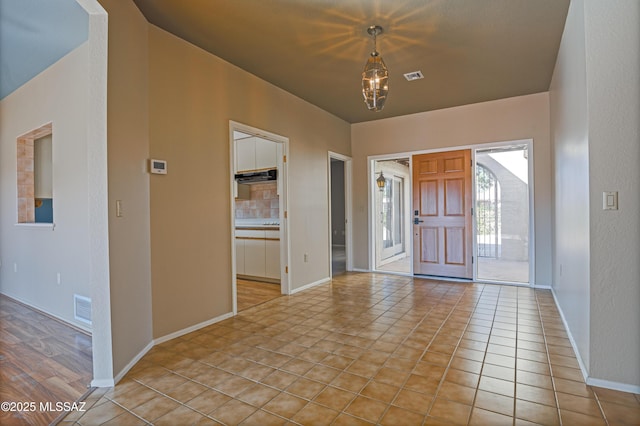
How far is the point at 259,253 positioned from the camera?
17.6 feet

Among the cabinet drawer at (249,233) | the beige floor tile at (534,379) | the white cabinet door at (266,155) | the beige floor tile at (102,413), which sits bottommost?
the beige floor tile at (534,379)

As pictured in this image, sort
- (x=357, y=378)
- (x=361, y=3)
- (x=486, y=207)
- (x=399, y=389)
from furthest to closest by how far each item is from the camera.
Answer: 1. (x=486, y=207)
2. (x=361, y=3)
3. (x=357, y=378)
4. (x=399, y=389)

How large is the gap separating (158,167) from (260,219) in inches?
130

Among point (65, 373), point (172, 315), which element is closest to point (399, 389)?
point (172, 315)

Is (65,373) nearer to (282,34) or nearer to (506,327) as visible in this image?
(282,34)

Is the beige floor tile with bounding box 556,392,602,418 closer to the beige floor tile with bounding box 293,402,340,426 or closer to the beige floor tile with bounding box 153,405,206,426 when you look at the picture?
the beige floor tile with bounding box 293,402,340,426

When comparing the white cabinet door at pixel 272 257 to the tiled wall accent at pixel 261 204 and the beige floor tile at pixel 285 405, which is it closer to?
the tiled wall accent at pixel 261 204

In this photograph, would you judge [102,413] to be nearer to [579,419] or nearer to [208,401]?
[208,401]

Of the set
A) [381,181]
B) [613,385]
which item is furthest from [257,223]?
[613,385]

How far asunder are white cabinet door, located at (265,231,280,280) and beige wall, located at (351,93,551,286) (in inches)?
67.3

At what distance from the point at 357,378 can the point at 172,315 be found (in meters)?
1.77

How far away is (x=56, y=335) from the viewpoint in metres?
3.06

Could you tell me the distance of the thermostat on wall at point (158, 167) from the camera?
9.06ft

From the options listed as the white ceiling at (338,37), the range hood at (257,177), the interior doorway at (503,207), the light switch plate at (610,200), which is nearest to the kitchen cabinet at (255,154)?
the range hood at (257,177)
